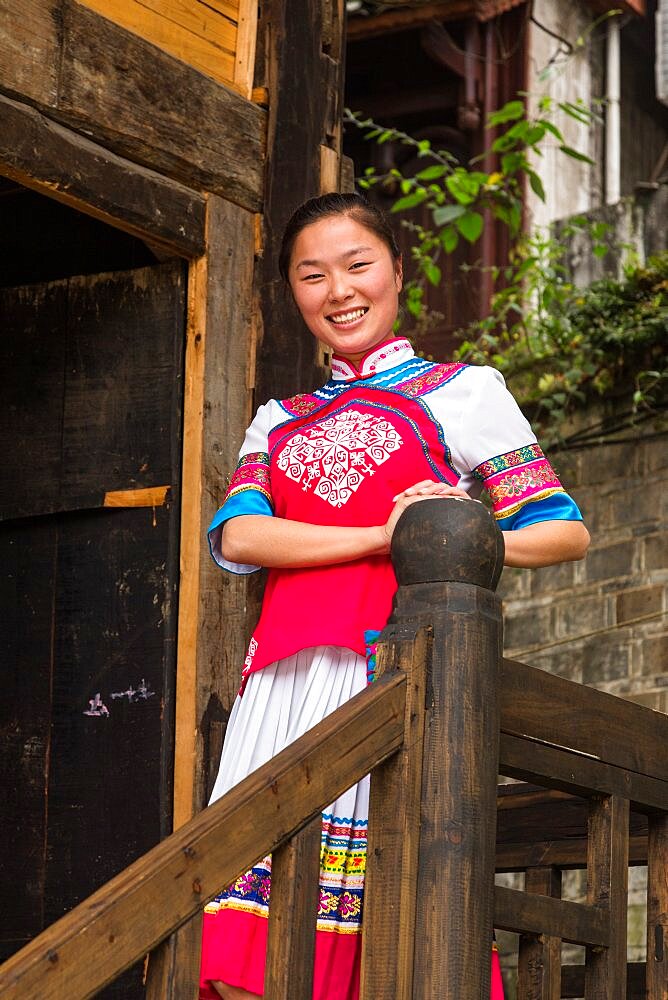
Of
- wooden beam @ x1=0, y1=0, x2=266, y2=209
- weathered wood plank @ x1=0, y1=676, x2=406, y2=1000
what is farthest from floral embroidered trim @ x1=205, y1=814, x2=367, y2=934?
wooden beam @ x1=0, y1=0, x2=266, y2=209

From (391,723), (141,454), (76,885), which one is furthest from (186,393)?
(391,723)

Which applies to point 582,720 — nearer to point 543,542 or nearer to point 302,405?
point 543,542

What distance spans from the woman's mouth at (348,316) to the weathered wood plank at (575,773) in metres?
0.83

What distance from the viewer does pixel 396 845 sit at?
94.8 inches

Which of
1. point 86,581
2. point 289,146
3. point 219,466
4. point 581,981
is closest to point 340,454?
point 219,466

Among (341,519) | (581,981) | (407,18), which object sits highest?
(407,18)

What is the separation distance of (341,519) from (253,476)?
0.74 ft

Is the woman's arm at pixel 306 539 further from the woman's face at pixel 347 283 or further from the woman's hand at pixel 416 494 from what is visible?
the woman's face at pixel 347 283

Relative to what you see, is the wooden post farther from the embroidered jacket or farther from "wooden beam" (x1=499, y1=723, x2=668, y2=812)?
the embroidered jacket

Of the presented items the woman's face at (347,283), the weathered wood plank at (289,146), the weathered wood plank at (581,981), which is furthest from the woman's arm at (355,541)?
the weathered wood plank at (581,981)

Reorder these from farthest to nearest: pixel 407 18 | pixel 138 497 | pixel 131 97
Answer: pixel 407 18 → pixel 138 497 → pixel 131 97

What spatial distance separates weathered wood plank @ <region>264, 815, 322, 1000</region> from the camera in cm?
228

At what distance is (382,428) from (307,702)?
0.49m

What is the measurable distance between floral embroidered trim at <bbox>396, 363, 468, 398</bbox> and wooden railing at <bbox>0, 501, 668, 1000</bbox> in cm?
48
